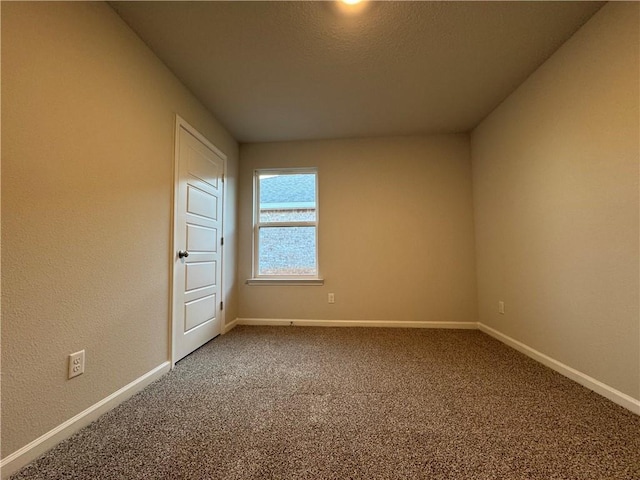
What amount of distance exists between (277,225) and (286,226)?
11cm

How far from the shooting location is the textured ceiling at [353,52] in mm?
1579

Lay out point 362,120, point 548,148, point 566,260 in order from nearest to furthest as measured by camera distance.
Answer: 1. point 566,260
2. point 548,148
3. point 362,120

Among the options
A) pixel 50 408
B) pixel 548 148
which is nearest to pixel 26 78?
pixel 50 408

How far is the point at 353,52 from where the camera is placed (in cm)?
189

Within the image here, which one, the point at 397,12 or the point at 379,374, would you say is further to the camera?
the point at 379,374

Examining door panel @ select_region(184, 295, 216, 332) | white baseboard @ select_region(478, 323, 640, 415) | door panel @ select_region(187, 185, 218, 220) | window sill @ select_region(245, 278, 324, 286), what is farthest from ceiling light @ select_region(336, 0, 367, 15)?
white baseboard @ select_region(478, 323, 640, 415)

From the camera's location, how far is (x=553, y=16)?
162 cm

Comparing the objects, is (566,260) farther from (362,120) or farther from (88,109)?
(88,109)

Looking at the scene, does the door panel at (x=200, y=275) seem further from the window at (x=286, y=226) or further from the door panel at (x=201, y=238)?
the window at (x=286, y=226)

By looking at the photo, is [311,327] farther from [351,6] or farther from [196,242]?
[351,6]

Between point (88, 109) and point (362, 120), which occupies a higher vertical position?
point (362, 120)

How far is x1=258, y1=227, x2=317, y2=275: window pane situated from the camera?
335 centimetres

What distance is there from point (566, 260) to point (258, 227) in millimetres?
2907

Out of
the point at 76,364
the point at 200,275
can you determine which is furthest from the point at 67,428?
the point at 200,275
